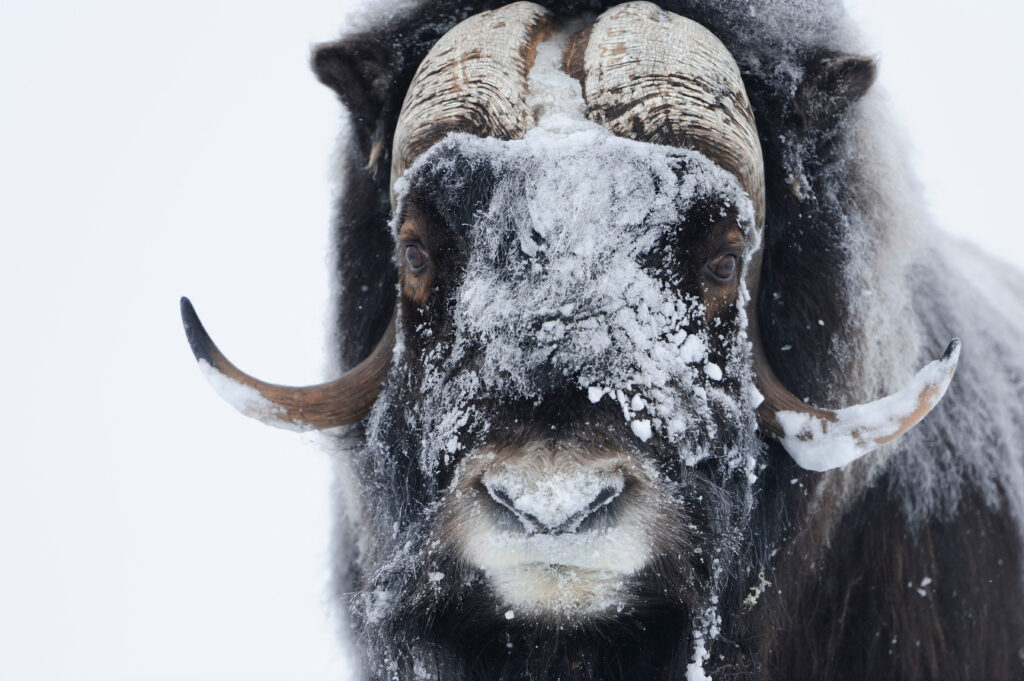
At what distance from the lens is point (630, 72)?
2.34m

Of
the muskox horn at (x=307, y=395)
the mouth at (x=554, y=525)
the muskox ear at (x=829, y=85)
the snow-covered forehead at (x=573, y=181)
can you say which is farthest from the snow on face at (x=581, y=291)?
the muskox ear at (x=829, y=85)

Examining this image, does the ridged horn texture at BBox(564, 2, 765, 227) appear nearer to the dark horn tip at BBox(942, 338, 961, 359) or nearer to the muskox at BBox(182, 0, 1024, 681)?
the muskox at BBox(182, 0, 1024, 681)

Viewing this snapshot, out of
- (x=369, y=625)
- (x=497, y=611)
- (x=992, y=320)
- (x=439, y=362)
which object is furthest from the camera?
(x=992, y=320)

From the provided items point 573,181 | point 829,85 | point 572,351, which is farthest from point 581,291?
point 829,85

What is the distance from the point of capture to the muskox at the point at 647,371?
198 cm

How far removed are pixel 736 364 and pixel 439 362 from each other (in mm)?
630

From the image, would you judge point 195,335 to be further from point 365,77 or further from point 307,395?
point 365,77

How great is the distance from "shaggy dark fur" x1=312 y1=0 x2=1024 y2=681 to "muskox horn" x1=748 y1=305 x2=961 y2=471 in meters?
0.10

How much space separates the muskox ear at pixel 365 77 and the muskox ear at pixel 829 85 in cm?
106

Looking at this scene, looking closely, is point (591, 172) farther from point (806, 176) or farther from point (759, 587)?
point (759, 587)

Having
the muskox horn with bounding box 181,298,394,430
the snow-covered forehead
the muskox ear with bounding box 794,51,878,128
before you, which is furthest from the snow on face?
the muskox ear with bounding box 794,51,878,128

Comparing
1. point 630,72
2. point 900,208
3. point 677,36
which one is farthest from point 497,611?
point 900,208

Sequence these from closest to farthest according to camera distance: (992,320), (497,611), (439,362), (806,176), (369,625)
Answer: (497,611), (439,362), (369,625), (806,176), (992,320)

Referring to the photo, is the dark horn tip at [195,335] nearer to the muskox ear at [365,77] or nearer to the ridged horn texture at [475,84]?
the ridged horn texture at [475,84]
